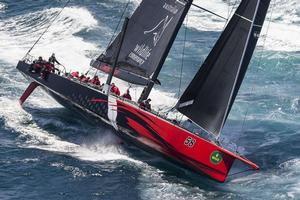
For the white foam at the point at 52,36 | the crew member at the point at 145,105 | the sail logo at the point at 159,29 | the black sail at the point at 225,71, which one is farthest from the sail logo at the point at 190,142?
the white foam at the point at 52,36

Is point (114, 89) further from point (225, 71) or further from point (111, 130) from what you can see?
point (225, 71)

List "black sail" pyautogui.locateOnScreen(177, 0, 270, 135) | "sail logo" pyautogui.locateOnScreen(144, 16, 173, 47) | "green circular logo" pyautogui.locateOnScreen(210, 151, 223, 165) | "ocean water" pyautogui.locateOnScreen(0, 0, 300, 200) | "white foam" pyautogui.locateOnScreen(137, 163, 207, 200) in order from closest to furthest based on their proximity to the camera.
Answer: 1. "white foam" pyautogui.locateOnScreen(137, 163, 207, 200)
2. "ocean water" pyautogui.locateOnScreen(0, 0, 300, 200)
3. "black sail" pyautogui.locateOnScreen(177, 0, 270, 135)
4. "green circular logo" pyautogui.locateOnScreen(210, 151, 223, 165)
5. "sail logo" pyautogui.locateOnScreen(144, 16, 173, 47)

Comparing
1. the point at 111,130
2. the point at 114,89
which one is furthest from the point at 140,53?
the point at 111,130

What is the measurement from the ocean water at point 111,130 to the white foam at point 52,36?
57 millimetres

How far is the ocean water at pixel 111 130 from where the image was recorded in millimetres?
18578

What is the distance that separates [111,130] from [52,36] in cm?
1372

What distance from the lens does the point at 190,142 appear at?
19.9 m

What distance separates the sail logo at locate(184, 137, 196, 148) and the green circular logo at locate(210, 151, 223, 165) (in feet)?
2.36

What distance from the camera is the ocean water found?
731 inches

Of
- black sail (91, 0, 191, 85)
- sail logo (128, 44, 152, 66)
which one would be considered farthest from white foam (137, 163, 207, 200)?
sail logo (128, 44, 152, 66)

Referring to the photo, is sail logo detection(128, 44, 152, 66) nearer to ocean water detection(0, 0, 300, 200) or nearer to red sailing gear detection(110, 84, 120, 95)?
red sailing gear detection(110, 84, 120, 95)

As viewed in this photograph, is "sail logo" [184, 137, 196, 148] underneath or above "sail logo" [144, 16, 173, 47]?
underneath

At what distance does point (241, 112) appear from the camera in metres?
26.7

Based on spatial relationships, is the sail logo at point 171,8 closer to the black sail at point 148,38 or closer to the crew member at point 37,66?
the black sail at point 148,38
